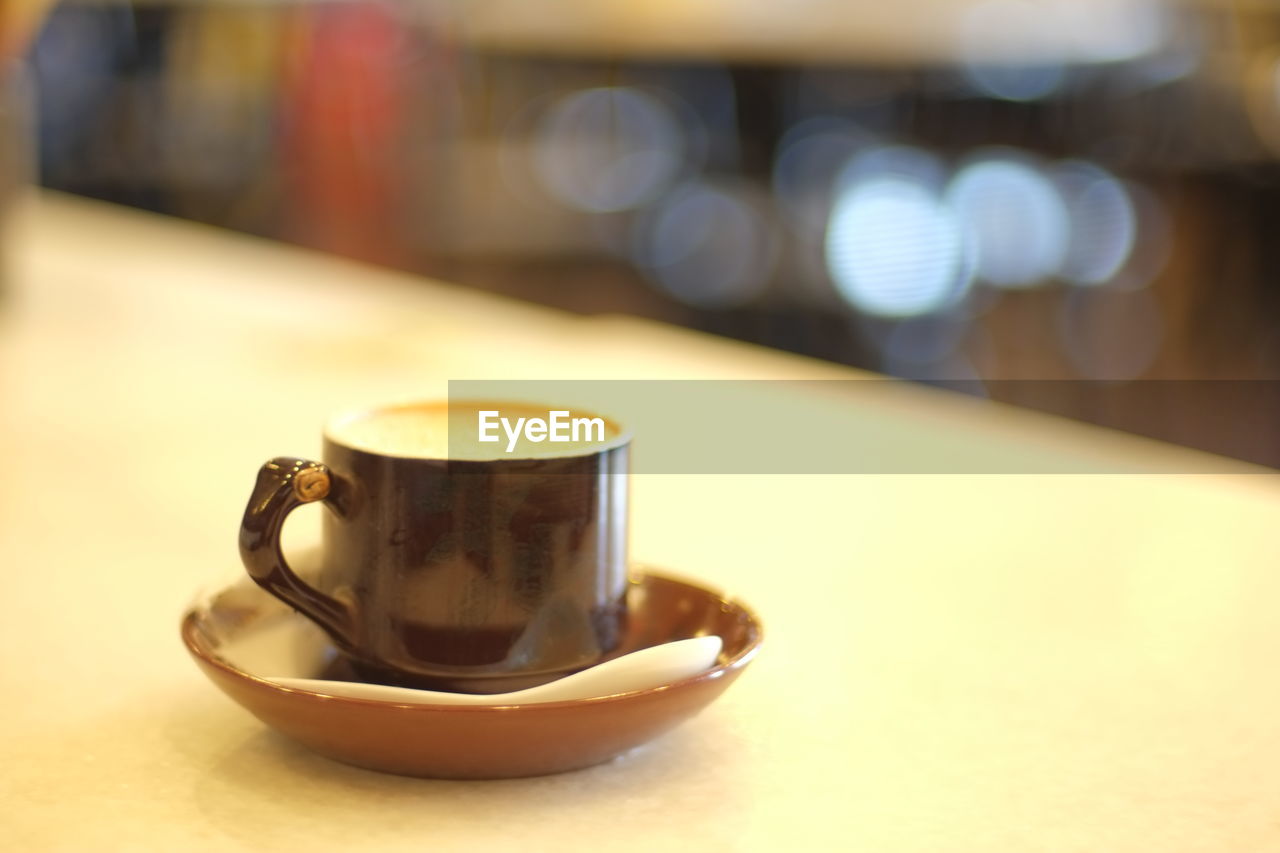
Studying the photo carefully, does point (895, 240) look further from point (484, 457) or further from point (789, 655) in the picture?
point (484, 457)

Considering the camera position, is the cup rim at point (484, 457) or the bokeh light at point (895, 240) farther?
the bokeh light at point (895, 240)

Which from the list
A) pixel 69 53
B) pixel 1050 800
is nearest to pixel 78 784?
pixel 1050 800

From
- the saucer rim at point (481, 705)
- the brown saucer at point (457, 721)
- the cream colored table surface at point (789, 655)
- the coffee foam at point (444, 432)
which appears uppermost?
the coffee foam at point (444, 432)
